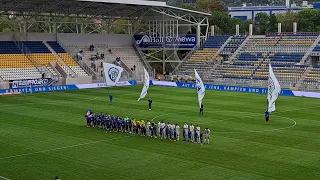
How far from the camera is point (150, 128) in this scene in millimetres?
29875

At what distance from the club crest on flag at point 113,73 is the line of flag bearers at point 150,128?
6.26m

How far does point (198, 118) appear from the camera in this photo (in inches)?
1439

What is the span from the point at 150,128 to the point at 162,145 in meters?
2.67

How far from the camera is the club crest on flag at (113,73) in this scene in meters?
39.1

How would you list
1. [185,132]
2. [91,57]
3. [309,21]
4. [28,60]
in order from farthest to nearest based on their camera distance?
[309,21]
[91,57]
[28,60]
[185,132]

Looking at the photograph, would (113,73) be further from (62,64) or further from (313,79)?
(62,64)

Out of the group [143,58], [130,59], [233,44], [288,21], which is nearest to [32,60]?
[130,59]

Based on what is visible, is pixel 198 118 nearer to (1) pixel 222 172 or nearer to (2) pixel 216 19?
(1) pixel 222 172

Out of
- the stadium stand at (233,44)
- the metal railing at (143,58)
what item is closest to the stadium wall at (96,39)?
the metal railing at (143,58)

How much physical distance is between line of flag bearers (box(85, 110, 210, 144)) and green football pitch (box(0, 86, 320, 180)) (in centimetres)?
60

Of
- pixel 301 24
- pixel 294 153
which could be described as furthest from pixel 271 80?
pixel 301 24

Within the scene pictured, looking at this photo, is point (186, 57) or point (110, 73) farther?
point (186, 57)

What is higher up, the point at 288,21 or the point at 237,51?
the point at 288,21

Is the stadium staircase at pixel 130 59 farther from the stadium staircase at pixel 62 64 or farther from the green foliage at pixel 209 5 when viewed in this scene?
the green foliage at pixel 209 5
